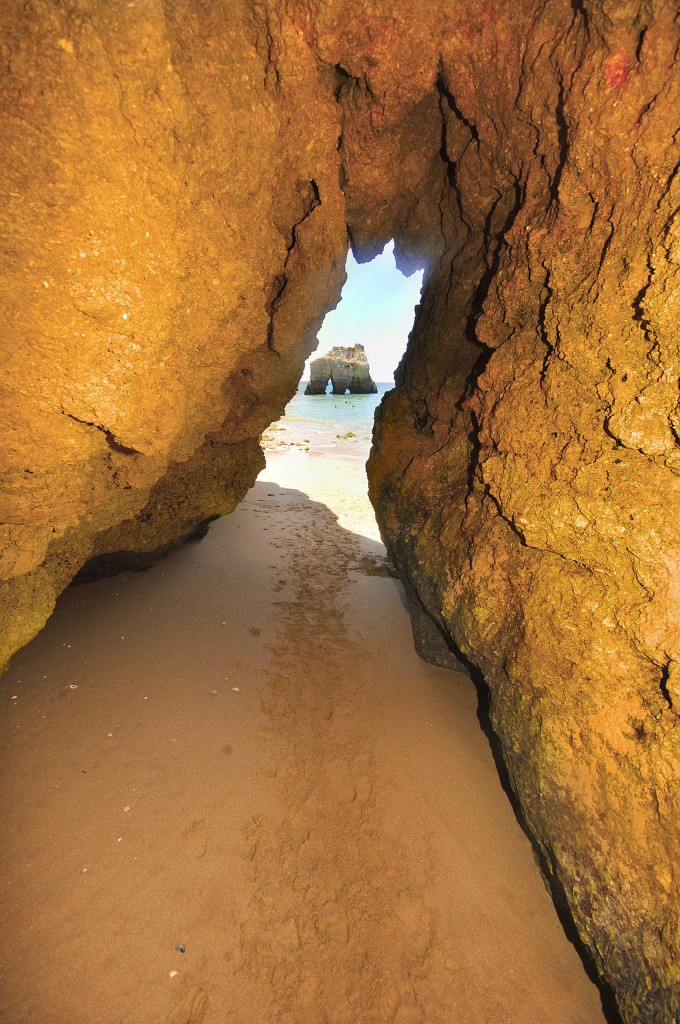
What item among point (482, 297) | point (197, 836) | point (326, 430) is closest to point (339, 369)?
point (326, 430)

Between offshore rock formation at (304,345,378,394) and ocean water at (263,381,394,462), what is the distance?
456 inches

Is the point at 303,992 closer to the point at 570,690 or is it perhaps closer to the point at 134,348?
the point at 570,690

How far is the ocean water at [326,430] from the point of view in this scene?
63.4 feet

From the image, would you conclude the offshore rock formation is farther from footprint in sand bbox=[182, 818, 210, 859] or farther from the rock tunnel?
footprint in sand bbox=[182, 818, 210, 859]

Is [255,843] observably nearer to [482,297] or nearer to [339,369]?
[482,297]

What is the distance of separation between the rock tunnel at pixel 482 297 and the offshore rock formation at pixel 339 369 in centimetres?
5046

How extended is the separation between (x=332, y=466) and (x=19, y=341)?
1321 cm

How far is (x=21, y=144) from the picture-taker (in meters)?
2.10

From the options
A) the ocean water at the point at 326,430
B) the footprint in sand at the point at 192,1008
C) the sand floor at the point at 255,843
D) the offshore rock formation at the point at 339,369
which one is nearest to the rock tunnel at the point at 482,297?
the sand floor at the point at 255,843

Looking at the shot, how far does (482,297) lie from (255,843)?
5.47 m

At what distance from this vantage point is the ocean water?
19336 mm

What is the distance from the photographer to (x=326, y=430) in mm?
26078

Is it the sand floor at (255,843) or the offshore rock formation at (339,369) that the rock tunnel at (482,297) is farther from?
the offshore rock formation at (339,369)

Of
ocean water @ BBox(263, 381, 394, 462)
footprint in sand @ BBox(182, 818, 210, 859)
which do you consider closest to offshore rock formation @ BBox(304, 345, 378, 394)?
ocean water @ BBox(263, 381, 394, 462)
